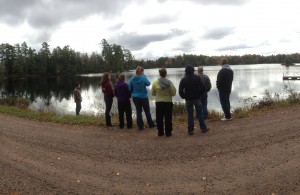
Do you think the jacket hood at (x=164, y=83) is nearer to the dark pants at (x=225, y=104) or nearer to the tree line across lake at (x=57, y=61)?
the dark pants at (x=225, y=104)

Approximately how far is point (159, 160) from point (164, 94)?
262 cm

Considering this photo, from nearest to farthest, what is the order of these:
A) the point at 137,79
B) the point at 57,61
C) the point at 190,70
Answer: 1. the point at 190,70
2. the point at 137,79
3. the point at 57,61

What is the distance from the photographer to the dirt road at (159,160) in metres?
5.19

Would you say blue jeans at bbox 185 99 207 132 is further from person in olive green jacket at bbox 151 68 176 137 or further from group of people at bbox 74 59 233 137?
person in olive green jacket at bbox 151 68 176 137

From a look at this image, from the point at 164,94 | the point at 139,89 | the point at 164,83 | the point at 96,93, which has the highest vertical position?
the point at 164,83

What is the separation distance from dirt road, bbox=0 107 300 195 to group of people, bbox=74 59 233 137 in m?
0.54

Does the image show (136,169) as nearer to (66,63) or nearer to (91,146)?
(91,146)

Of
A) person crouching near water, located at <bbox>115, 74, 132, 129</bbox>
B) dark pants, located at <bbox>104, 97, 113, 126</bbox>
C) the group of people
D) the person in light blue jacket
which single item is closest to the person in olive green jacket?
the group of people

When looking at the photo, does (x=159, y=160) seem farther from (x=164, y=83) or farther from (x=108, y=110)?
(x=108, y=110)

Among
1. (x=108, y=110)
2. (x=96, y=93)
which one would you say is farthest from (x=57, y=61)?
Result: (x=108, y=110)

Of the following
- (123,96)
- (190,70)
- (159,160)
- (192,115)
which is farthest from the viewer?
(123,96)

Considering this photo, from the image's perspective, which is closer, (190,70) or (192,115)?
(190,70)

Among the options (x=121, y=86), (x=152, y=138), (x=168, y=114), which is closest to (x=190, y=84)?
(x=168, y=114)

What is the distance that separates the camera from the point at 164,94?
8.70 meters
